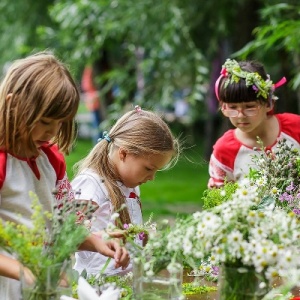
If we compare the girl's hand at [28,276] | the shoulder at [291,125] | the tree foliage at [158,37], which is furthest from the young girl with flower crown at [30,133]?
Result: the tree foliage at [158,37]

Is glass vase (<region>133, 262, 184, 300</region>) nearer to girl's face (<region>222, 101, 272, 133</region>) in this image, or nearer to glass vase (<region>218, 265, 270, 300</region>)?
glass vase (<region>218, 265, 270, 300</region>)

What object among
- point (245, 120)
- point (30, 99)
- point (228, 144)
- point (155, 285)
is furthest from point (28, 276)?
point (228, 144)

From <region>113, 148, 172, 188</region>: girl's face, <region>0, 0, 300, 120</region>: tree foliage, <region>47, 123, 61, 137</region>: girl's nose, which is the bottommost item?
<region>0, 0, 300, 120</region>: tree foliage

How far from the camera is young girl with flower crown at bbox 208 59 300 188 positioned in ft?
14.3

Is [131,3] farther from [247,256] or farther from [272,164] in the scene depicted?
[247,256]

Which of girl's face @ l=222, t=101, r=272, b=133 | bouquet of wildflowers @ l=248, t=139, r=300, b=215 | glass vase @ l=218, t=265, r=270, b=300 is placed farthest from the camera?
girl's face @ l=222, t=101, r=272, b=133

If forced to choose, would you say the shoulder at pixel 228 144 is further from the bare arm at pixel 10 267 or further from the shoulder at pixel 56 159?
the bare arm at pixel 10 267

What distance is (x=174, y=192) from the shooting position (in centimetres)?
1200

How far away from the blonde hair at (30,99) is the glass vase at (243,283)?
798 millimetres

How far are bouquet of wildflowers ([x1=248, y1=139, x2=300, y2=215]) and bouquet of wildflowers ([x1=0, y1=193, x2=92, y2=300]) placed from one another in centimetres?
122

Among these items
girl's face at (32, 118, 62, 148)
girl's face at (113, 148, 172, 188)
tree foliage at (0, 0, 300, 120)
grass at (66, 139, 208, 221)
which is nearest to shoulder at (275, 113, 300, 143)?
girl's face at (113, 148, 172, 188)

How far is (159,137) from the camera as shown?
3.59 m

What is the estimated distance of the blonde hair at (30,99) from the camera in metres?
2.69

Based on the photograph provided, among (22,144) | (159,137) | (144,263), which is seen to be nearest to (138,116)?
(159,137)
